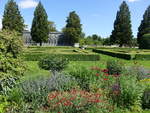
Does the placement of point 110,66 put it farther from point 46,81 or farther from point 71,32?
point 71,32

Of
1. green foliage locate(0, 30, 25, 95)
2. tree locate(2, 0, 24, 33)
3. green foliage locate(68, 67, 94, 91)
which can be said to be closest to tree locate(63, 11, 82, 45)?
tree locate(2, 0, 24, 33)

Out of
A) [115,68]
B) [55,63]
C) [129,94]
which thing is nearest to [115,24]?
[55,63]

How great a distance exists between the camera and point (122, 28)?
180 feet

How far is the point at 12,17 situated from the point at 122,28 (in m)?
24.1

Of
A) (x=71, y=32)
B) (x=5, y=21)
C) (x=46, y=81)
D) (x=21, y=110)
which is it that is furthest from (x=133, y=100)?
(x=71, y=32)

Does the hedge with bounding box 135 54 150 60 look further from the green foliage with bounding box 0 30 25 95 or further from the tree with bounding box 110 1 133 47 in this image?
the tree with bounding box 110 1 133 47

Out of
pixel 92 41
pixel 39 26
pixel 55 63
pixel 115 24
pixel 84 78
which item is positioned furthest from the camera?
pixel 92 41

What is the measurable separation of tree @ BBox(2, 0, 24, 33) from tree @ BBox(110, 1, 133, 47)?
69.2 feet

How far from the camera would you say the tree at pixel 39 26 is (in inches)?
2128

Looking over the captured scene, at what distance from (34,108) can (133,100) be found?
258 cm

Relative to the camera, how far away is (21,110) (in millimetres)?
5633

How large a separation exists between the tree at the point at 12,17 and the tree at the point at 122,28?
69.2 feet

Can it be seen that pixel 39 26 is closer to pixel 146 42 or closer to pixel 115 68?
pixel 146 42

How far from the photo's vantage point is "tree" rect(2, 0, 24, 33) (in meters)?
50.8
